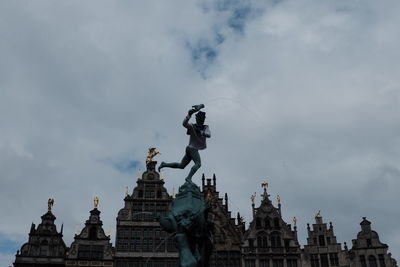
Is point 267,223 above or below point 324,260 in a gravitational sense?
above

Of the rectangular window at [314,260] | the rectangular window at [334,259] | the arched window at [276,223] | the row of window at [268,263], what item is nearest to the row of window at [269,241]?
the arched window at [276,223]

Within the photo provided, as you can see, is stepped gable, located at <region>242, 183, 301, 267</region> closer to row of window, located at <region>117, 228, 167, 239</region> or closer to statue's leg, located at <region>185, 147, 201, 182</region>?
row of window, located at <region>117, 228, 167, 239</region>

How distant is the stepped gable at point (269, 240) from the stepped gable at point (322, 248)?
1177mm

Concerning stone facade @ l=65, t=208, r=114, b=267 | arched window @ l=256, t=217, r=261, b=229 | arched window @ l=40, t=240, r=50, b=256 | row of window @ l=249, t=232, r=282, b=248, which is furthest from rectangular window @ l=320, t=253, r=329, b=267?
arched window @ l=40, t=240, r=50, b=256

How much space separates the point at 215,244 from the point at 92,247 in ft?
38.1

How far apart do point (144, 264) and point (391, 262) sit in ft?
74.9

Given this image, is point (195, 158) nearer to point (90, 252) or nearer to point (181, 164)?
point (181, 164)

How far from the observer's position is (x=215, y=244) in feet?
140

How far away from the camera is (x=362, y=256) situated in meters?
41.4

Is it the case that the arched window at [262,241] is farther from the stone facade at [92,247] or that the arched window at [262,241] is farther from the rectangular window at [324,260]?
the stone facade at [92,247]

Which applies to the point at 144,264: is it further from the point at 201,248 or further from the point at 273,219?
the point at 201,248

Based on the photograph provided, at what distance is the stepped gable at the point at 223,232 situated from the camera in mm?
42500

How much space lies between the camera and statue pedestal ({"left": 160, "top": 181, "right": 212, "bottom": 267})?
17.2m

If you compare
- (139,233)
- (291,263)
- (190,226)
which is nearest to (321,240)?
(291,263)
